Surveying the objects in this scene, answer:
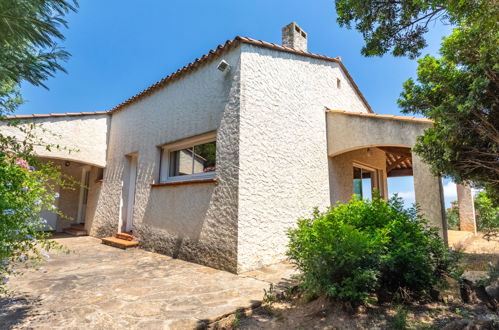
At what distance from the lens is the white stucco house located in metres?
5.35

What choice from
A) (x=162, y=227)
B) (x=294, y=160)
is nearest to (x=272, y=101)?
(x=294, y=160)

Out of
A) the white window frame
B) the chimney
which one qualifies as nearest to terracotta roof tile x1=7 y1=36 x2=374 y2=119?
the chimney

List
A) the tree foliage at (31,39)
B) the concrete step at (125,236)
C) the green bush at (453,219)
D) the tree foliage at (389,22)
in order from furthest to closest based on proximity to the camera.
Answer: the green bush at (453,219)
the concrete step at (125,236)
the tree foliage at (389,22)
the tree foliage at (31,39)

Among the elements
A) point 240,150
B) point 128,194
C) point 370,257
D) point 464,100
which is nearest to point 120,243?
point 128,194

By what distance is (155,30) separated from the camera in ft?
25.8

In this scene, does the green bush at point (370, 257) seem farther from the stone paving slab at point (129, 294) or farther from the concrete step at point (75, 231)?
the concrete step at point (75, 231)

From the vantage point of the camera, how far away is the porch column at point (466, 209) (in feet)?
34.1

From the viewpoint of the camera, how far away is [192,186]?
6.15 meters

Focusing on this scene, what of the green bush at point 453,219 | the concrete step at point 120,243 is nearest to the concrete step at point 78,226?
the concrete step at point 120,243

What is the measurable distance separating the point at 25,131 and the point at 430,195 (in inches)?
269

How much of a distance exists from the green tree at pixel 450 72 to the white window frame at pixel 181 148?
3.81m

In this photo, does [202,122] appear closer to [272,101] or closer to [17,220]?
[272,101]

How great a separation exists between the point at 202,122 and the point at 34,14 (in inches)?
143

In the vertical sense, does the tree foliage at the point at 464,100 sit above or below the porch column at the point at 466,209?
above
